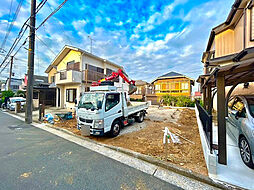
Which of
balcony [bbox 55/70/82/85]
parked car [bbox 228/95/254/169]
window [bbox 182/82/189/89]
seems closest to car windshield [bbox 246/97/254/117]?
parked car [bbox 228/95/254/169]

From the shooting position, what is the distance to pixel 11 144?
4.04 m

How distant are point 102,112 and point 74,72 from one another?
345 inches

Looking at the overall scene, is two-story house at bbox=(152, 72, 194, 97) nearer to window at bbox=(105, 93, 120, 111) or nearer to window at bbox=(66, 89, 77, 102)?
window at bbox=(66, 89, 77, 102)

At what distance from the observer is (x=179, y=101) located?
47.6ft

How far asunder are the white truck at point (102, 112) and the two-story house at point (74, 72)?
7.34 metres

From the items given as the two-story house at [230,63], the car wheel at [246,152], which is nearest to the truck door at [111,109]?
the two-story house at [230,63]

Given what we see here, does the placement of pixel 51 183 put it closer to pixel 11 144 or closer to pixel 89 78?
pixel 11 144

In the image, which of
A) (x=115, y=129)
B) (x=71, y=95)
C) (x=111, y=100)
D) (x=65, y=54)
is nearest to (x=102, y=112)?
(x=111, y=100)

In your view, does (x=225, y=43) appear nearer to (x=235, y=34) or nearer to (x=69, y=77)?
(x=235, y=34)

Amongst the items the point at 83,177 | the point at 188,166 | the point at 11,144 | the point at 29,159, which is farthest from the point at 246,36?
the point at 11,144

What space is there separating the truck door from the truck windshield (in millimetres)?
300

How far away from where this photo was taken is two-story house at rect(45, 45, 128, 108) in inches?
460

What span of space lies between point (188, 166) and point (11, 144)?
5883 millimetres

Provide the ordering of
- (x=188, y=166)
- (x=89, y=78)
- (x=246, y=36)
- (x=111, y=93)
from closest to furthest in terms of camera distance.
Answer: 1. (x=188, y=166)
2. (x=111, y=93)
3. (x=246, y=36)
4. (x=89, y=78)
